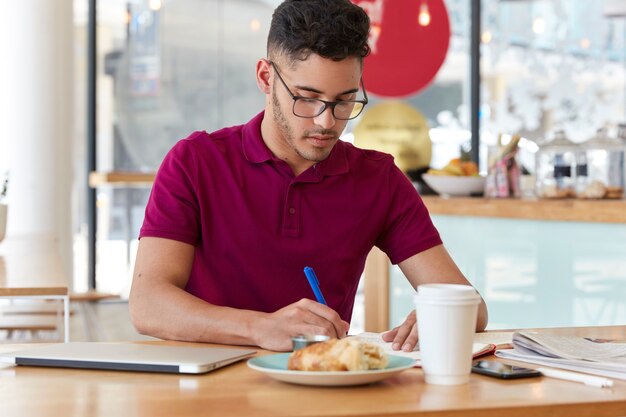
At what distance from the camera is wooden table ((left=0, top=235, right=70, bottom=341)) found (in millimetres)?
2445

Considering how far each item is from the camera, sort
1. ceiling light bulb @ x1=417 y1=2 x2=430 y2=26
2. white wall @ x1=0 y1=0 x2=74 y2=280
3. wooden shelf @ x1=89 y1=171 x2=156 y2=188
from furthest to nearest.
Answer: wooden shelf @ x1=89 y1=171 x2=156 y2=188 < white wall @ x1=0 y1=0 x2=74 y2=280 < ceiling light bulb @ x1=417 y1=2 x2=430 y2=26

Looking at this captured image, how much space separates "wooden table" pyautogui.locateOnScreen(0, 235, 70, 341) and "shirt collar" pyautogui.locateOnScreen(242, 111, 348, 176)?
710mm

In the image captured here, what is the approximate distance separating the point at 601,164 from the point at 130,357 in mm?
2459

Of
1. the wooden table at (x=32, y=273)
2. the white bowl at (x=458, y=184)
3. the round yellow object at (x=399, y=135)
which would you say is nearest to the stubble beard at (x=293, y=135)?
the wooden table at (x=32, y=273)

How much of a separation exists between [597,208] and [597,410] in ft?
6.94

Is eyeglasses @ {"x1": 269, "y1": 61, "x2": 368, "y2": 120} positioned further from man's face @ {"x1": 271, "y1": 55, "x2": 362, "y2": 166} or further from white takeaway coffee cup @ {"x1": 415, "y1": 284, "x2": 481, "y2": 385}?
white takeaway coffee cup @ {"x1": 415, "y1": 284, "x2": 481, "y2": 385}

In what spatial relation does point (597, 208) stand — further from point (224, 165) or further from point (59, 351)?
point (59, 351)

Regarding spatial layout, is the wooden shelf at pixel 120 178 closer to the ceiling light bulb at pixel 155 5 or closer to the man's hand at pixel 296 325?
the ceiling light bulb at pixel 155 5

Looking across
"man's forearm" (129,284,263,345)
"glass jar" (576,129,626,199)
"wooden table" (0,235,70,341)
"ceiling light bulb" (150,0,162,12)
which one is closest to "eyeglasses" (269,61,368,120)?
"man's forearm" (129,284,263,345)

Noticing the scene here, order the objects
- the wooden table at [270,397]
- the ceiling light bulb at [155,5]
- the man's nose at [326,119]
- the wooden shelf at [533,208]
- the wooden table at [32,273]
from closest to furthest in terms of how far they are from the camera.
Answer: the wooden table at [270,397] → the man's nose at [326,119] → the wooden table at [32,273] → the wooden shelf at [533,208] → the ceiling light bulb at [155,5]

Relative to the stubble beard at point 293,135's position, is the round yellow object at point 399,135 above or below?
above

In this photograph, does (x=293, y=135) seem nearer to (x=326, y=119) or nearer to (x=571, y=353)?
(x=326, y=119)

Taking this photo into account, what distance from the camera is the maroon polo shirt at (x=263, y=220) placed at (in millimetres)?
1949

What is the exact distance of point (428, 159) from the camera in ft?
15.4
